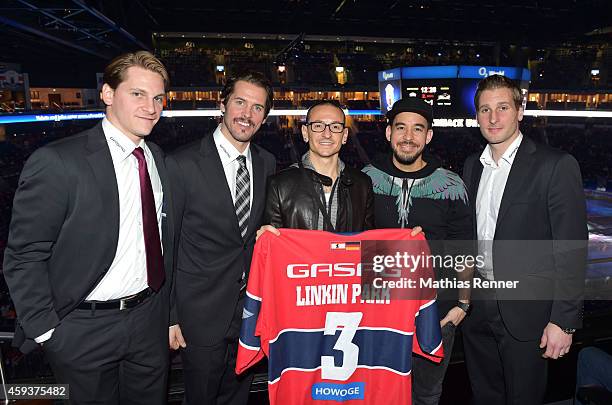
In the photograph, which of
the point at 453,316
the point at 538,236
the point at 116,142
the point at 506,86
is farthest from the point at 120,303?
the point at 506,86

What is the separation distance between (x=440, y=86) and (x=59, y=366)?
15.8 meters

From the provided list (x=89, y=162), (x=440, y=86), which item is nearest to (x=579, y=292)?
(x=89, y=162)

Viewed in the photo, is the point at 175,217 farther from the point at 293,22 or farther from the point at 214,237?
the point at 293,22

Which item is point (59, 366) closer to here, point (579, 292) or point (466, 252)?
point (466, 252)

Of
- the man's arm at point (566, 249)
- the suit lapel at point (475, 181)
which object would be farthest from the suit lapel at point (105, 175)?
the man's arm at point (566, 249)

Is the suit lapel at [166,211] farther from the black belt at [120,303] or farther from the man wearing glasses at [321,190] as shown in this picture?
the man wearing glasses at [321,190]

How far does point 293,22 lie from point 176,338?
25157 millimetres

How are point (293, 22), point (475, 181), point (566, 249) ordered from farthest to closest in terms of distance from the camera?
point (293, 22)
point (475, 181)
point (566, 249)

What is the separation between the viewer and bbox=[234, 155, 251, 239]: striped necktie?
2.76 meters

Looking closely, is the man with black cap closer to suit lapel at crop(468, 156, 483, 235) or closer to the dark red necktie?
suit lapel at crop(468, 156, 483, 235)

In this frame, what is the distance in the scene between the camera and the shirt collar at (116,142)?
7.59 ft

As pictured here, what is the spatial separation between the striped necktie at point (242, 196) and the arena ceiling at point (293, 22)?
14.6m

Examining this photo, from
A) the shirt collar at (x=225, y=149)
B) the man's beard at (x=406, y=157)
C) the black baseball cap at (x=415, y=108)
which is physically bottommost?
the man's beard at (x=406, y=157)

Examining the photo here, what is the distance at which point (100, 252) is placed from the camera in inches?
86.6
